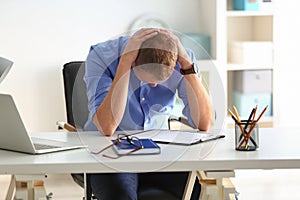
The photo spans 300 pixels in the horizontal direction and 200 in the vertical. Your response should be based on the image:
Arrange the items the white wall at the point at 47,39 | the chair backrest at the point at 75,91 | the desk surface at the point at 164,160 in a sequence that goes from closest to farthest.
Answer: the desk surface at the point at 164,160 < the chair backrest at the point at 75,91 < the white wall at the point at 47,39

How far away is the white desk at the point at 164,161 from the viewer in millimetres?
2012

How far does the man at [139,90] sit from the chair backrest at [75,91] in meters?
0.28

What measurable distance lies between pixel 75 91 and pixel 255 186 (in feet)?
5.27

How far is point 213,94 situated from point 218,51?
175cm

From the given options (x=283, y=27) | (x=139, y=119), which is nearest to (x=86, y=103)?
(x=139, y=119)

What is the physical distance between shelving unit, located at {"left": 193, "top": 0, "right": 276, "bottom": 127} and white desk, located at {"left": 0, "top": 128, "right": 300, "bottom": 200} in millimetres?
1928

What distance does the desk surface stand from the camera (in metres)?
2.01

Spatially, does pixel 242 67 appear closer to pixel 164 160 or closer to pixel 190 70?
pixel 190 70

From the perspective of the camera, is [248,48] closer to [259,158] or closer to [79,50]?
[79,50]

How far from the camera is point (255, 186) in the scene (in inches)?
162

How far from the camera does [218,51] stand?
14.0ft

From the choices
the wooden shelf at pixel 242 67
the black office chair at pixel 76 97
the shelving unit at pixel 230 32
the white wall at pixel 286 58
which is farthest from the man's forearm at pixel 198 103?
the white wall at pixel 286 58

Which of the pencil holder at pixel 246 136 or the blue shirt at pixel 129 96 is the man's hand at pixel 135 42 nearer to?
the blue shirt at pixel 129 96

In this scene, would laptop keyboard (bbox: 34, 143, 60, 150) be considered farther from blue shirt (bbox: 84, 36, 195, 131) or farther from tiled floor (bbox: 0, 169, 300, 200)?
tiled floor (bbox: 0, 169, 300, 200)
